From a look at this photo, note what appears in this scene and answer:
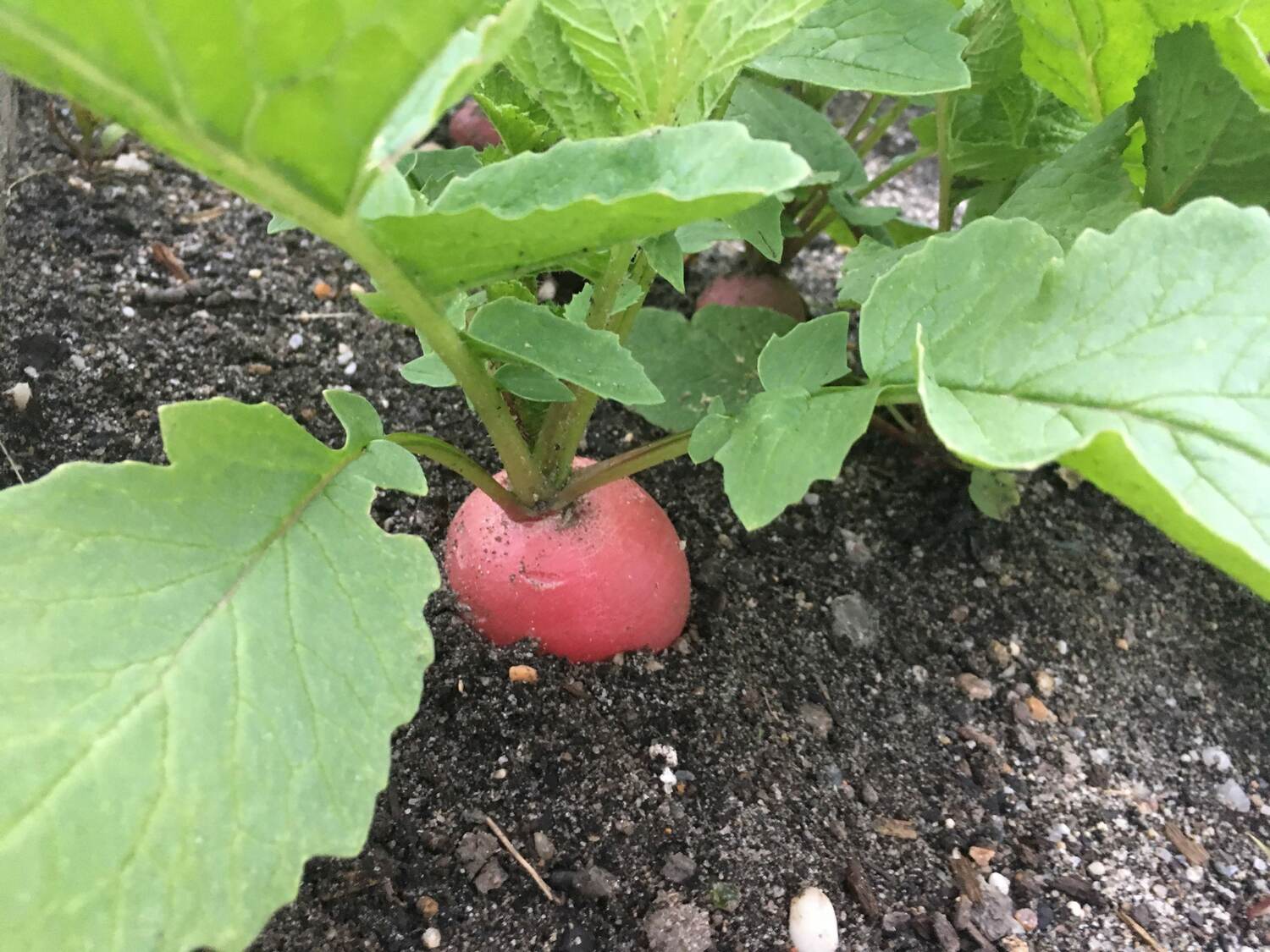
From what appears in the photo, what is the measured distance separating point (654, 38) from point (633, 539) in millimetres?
494

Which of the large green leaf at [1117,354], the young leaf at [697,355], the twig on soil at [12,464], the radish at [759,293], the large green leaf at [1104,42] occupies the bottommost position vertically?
the radish at [759,293]

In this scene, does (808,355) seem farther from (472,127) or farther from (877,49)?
(472,127)

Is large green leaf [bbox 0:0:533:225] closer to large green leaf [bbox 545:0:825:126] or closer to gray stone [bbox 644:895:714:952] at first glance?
large green leaf [bbox 545:0:825:126]

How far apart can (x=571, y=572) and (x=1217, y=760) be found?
864 mm

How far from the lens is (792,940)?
95 cm

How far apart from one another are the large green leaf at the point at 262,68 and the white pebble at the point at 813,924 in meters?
0.78

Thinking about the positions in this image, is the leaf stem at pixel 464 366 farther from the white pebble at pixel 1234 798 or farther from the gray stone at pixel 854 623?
the white pebble at pixel 1234 798

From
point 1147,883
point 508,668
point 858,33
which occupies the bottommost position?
point 1147,883

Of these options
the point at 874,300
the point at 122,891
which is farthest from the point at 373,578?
the point at 874,300

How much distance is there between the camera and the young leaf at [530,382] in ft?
2.86

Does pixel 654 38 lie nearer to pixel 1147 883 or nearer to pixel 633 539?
pixel 633 539

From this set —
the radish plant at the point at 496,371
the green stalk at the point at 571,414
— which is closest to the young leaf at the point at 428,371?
the radish plant at the point at 496,371

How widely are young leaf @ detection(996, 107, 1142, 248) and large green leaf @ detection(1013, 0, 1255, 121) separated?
75 mm

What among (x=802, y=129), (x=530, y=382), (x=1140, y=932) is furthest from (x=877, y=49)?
(x=1140, y=932)
